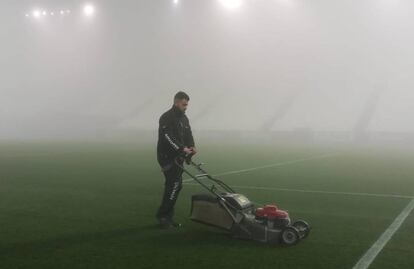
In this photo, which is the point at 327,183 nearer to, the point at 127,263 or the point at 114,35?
the point at 127,263

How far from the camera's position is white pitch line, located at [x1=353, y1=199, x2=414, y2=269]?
462 centimetres

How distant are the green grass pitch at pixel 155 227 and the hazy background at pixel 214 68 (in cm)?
1976

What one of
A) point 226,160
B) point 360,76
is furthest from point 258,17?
point 226,160

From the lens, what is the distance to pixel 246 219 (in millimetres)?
5391

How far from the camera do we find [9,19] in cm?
4200

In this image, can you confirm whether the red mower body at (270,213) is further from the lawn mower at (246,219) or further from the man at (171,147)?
the man at (171,147)

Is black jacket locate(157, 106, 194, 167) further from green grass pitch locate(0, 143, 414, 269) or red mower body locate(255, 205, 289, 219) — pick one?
red mower body locate(255, 205, 289, 219)

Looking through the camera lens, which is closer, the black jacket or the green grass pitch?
the green grass pitch

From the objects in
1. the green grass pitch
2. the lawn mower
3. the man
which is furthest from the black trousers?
the lawn mower

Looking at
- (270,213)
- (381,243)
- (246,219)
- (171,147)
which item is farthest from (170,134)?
(381,243)

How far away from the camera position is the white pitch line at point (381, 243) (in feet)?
15.1

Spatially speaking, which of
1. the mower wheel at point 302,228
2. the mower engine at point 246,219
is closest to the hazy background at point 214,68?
the mower wheel at point 302,228

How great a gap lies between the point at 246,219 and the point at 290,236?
0.50m

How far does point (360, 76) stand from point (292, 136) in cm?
610
